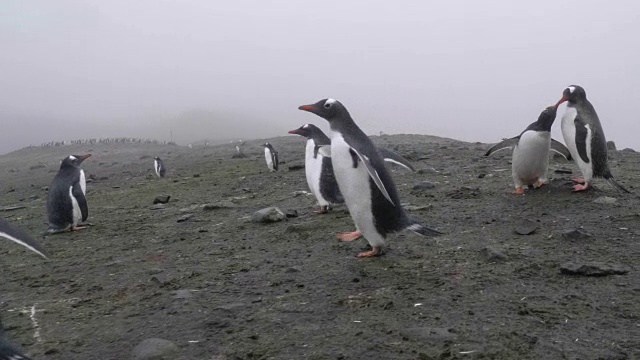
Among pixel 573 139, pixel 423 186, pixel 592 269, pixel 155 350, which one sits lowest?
pixel 155 350

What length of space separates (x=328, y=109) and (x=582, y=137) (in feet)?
10.5

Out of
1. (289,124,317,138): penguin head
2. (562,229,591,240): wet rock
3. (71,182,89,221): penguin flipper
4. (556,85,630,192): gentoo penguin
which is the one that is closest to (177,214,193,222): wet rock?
(71,182,89,221): penguin flipper

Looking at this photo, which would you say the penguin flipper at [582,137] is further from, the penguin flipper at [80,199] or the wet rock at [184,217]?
the penguin flipper at [80,199]

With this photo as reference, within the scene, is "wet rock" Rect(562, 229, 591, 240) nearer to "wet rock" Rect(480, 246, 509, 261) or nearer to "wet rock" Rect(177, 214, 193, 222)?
"wet rock" Rect(480, 246, 509, 261)

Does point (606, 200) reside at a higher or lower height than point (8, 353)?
higher

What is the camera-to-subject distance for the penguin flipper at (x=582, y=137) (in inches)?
241

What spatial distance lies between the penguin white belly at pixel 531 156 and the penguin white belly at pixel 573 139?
22cm

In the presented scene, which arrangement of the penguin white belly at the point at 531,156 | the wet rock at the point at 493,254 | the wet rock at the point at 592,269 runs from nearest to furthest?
the wet rock at the point at 592,269 → the wet rock at the point at 493,254 → the penguin white belly at the point at 531,156

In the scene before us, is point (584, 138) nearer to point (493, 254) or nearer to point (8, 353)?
point (493, 254)

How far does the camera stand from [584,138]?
20.3ft

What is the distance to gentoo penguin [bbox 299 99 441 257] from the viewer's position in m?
4.30

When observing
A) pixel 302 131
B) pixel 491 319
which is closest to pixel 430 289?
pixel 491 319

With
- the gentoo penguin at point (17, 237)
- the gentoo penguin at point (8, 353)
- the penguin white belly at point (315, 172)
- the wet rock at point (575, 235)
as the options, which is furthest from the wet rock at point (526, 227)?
the gentoo penguin at point (8, 353)

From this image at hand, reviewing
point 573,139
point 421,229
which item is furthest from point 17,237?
point 573,139
